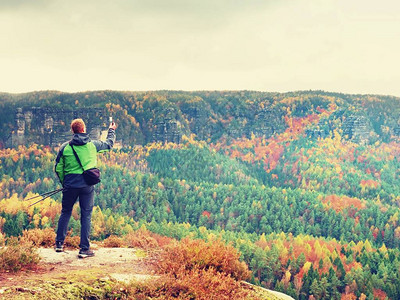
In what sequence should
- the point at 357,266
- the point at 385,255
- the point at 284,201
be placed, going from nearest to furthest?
the point at 357,266, the point at 385,255, the point at 284,201

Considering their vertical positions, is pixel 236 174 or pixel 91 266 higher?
pixel 91 266

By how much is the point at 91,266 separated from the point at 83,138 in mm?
3774

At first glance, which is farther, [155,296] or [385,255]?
[385,255]

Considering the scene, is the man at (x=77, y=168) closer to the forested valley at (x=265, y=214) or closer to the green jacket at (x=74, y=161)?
the green jacket at (x=74, y=161)

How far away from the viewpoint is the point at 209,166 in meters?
199

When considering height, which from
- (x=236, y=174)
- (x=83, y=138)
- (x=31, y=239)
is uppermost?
(x=83, y=138)

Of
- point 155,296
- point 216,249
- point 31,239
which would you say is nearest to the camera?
point 155,296

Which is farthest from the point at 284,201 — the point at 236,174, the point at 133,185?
the point at 236,174

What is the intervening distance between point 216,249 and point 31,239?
6.85m

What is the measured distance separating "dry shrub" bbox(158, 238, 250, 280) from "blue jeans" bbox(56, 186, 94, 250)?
2616 mm

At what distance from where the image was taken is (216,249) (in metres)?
12.4

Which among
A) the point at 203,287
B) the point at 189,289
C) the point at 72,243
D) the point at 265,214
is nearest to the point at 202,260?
the point at 203,287

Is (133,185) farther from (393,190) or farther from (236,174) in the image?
Answer: (393,190)

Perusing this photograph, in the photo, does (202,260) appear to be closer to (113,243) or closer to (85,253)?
(85,253)
